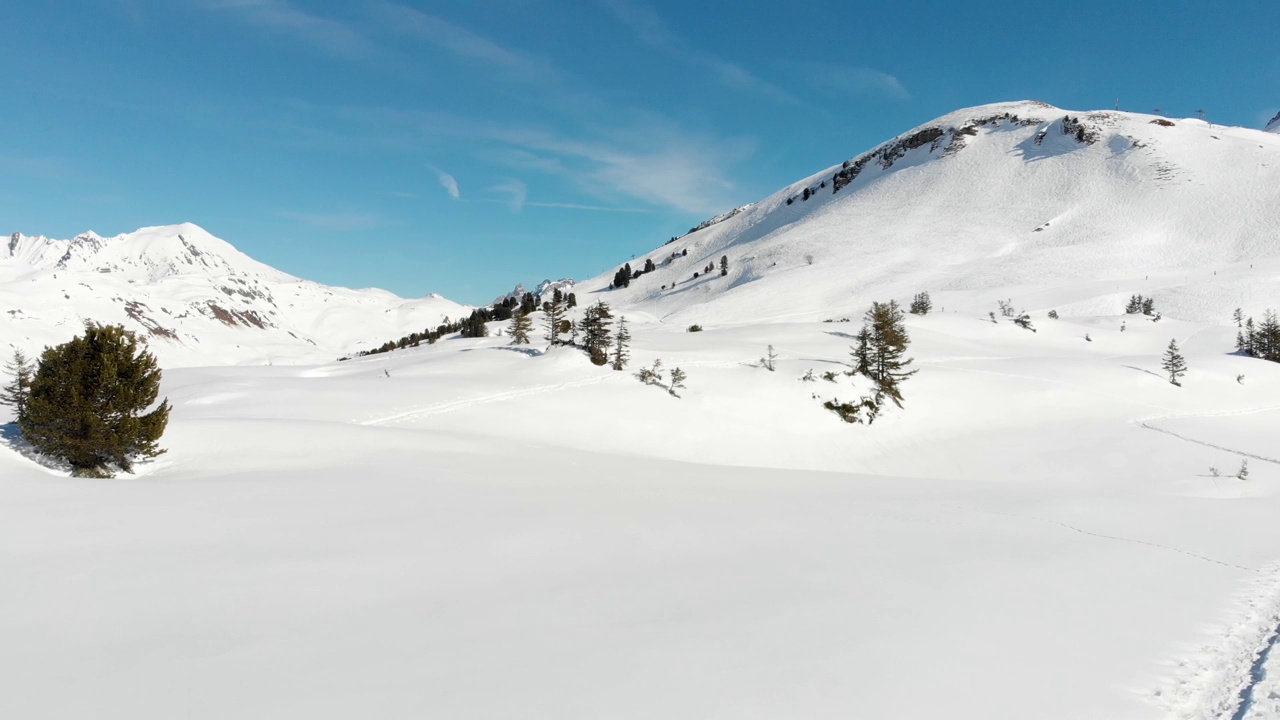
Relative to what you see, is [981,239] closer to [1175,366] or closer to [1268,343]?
[1268,343]

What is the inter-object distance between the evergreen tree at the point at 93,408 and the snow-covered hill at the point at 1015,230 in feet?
234

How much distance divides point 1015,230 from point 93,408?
444ft

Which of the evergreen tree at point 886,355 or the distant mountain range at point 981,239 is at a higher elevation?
the distant mountain range at point 981,239

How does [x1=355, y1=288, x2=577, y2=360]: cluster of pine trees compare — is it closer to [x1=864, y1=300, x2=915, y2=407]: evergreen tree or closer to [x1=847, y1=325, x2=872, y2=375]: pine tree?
[x1=847, y1=325, x2=872, y2=375]: pine tree

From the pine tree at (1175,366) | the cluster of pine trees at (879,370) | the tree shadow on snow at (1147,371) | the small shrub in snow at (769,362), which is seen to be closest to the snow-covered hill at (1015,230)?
the tree shadow on snow at (1147,371)

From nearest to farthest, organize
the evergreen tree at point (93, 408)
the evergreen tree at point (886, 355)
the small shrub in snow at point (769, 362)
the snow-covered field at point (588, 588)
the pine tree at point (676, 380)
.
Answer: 1. the snow-covered field at point (588, 588)
2. the evergreen tree at point (93, 408)
3. the pine tree at point (676, 380)
4. the evergreen tree at point (886, 355)
5. the small shrub in snow at point (769, 362)

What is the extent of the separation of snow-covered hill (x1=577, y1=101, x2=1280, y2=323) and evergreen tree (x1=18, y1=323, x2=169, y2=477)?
71332mm

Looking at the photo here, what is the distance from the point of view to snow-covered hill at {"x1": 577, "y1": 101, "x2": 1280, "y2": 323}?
86562mm

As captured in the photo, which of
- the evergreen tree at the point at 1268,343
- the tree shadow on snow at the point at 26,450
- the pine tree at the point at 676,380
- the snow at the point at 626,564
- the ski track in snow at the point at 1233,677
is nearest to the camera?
the snow at the point at 626,564

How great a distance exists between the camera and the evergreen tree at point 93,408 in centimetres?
1516

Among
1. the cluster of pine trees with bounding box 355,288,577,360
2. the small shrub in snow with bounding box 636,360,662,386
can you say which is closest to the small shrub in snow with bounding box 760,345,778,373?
the small shrub in snow with bounding box 636,360,662,386

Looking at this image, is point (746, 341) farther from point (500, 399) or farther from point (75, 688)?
point (75, 688)

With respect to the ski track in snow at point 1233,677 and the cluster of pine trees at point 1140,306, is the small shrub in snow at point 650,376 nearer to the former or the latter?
the ski track in snow at point 1233,677

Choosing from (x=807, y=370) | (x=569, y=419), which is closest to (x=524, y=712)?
(x=569, y=419)
